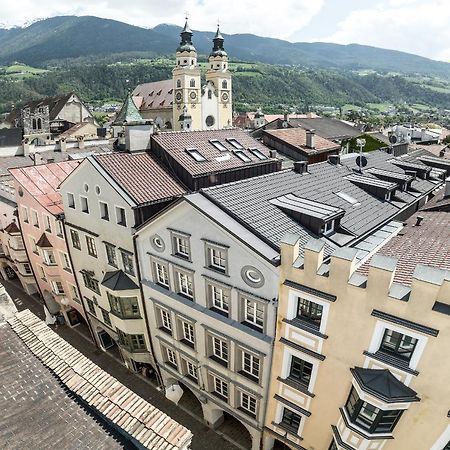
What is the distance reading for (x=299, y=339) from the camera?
16.8 m

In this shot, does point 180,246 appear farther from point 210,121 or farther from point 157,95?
point 157,95

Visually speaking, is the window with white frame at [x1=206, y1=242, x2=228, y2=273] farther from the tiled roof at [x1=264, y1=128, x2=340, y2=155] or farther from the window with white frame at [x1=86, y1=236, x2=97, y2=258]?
the tiled roof at [x1=264, y1=128, x2=340, y2=155]

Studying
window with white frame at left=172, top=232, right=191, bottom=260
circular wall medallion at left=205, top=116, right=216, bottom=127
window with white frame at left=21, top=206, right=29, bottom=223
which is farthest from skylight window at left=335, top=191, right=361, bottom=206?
circular wall medallion at left=205, top=116, right=216, bottom=127

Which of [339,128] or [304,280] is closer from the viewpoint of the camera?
[304,280]

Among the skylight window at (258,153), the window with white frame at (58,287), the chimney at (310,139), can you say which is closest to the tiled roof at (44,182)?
the window with white frame at (58,287)

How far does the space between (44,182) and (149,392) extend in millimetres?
21716

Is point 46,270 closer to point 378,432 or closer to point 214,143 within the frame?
point 214,143

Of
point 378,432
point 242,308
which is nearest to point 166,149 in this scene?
point 242,308

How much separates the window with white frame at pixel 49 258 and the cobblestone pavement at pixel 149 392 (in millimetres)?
8095

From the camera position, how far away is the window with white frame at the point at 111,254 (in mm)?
24531

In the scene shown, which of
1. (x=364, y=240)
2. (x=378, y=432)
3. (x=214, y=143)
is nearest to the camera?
(x=378, y=432)

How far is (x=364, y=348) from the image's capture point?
14516 millimetres

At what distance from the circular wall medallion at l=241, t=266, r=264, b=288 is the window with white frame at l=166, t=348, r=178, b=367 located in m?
10.5

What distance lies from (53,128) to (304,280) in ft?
428
